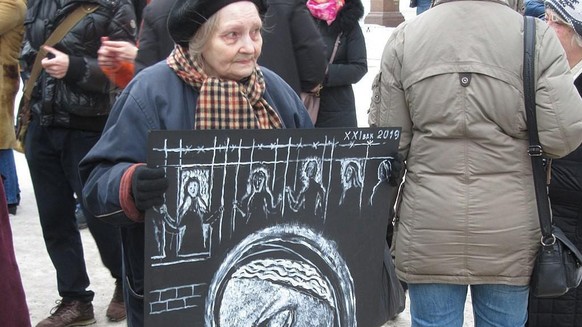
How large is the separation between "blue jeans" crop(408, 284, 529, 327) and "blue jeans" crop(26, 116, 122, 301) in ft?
5.61

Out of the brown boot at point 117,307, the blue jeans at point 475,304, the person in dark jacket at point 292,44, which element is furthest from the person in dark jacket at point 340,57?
the blue jeans at point 475,304

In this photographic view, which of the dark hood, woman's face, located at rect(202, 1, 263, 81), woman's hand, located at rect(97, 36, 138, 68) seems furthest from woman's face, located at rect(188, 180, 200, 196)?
the dark hood

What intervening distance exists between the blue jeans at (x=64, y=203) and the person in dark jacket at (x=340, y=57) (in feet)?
4.49

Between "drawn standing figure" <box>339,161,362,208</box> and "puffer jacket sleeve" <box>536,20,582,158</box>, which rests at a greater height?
"puffer jacket sleeve" <box>536,20,582,158</box>

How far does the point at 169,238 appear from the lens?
1.80m

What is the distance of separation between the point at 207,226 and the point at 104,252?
7.37 feet

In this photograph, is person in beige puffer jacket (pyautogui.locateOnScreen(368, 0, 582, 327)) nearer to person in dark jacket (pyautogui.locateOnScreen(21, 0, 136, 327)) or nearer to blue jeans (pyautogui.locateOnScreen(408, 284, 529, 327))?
blue jeans (pyautogui.locateOnScreen(408, 284, 529, 327))

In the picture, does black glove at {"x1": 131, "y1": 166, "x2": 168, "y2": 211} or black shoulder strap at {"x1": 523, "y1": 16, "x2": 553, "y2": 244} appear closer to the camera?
black glove at {"x1": 131, "y1": 166, "x2": 168, "y2": 211}

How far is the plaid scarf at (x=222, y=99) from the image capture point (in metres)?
2.09

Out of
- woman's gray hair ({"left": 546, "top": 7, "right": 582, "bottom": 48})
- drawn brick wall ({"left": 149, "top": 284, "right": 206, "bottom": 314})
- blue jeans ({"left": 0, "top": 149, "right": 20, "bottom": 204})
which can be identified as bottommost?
blue jeans ({"left": 0, "top": 149, "right": 20, "bottom": 204})

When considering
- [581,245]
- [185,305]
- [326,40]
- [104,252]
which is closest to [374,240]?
Answer: [185,305]

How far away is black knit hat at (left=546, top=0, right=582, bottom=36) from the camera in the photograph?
298cm

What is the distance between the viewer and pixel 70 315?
4.07 m

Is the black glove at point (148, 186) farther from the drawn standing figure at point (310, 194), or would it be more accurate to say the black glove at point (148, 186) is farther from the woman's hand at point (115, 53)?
the woman's hand at point (115, 53)
